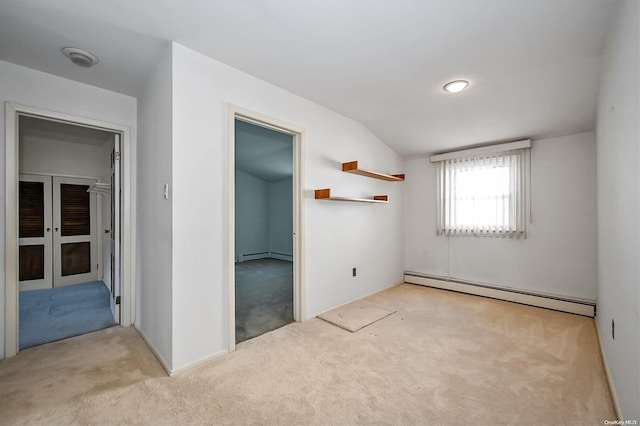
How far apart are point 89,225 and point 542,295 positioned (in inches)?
275

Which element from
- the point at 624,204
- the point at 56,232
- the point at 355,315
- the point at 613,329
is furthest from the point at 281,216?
the point at 624,204

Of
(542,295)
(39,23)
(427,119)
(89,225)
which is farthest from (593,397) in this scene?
(89,225)

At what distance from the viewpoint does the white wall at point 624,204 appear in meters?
1.28

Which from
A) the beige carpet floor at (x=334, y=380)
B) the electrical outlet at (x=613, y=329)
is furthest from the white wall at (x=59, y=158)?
the electrical outlet at (x=613, y=329)

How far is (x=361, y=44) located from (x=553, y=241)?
3451mm

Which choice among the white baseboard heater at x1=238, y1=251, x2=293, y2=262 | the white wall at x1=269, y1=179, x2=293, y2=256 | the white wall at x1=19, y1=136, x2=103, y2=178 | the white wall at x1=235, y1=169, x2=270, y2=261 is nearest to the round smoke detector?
the white wall at x1=19, y1=136, x2=103, y2=178

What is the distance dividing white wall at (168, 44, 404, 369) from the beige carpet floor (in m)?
0.39

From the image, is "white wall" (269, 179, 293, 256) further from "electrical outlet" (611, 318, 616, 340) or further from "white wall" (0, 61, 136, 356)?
"electrical outlet" (611, 318, 616, 340)

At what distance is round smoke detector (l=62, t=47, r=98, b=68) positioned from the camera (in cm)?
213

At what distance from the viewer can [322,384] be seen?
192 cm

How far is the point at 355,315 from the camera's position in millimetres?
3168

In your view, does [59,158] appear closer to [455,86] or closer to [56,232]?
[56,232]

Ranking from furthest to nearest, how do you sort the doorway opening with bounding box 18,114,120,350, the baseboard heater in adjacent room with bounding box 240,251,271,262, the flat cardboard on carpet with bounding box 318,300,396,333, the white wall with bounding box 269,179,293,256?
the white wall with bounding box 269,179,293,256 → the baseboard heater in adjacent room with bounding box 240,251,271,262 → the doorway opening with bounding box 18,114,120,350 → the flat cardboard on carpet with bounding box 318,300,396,333

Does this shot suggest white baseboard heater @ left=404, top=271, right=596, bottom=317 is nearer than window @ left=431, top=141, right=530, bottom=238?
Yes
